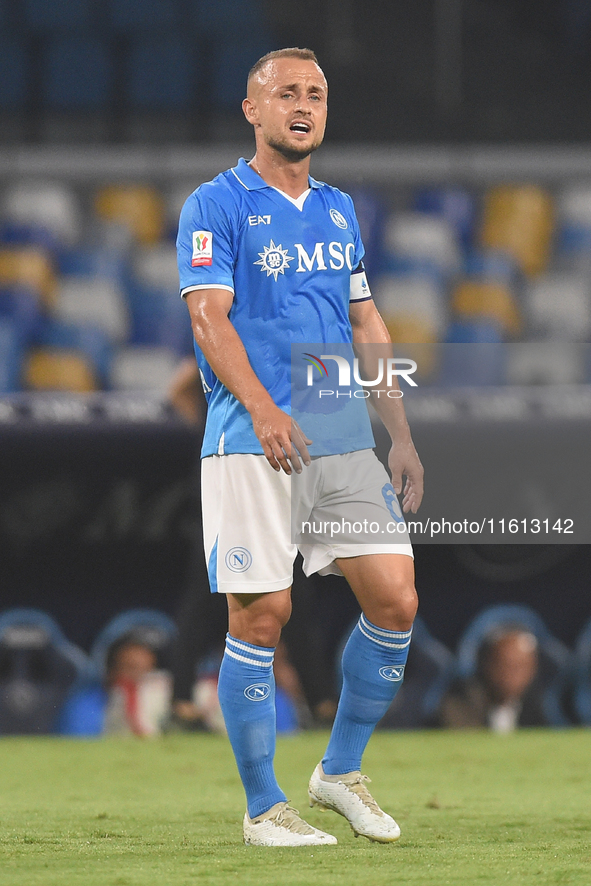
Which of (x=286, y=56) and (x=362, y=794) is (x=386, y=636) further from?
(x=286, y=56)

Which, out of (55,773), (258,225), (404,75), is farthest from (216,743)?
(404,75)

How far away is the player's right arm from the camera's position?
9.90 feet

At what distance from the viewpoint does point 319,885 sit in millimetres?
2506

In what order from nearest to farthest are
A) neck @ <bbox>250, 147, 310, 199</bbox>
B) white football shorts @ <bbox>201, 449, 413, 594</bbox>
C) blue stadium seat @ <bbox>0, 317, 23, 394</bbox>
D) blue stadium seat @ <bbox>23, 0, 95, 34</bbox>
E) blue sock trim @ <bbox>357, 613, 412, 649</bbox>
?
white football shorts @ <bbox>201, 449, 413, 594</bbox> → blue sock trim @ <bbox>357, 613, 412, 649</bbox> → neck @ <bbox>250, 147, 310, 199</bbox> → blue stadium seat @ <bbox>0, 317, 23, 394</bbox> → blue stadium seat @ <bbox>23, 0, 95, 34</bbox>

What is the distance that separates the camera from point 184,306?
25.7 feet

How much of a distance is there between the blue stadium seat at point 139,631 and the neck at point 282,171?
12.2 ft

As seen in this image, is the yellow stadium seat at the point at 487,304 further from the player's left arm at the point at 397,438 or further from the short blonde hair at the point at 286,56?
the short blonde hair at the point at 286,56

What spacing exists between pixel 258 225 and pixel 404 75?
6.95 meters

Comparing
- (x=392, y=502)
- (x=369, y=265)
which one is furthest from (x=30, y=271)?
(x=392, y=502)

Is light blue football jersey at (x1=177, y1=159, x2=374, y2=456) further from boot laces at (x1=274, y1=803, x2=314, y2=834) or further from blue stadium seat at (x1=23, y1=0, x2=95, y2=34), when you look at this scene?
blue stadium seat at (x1=23, y1=0, x2=95, y2=34)

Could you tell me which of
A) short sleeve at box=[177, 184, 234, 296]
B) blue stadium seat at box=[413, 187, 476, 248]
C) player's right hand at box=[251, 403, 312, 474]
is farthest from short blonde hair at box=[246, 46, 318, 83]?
blue stadium seat at box=[413, 187, 476, 248]

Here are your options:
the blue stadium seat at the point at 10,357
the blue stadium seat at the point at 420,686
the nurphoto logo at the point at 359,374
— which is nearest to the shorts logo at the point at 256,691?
the nurphoto logo at the point at 359,374

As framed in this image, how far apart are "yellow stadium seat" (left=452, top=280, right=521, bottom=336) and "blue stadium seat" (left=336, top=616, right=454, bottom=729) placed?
2323 mm

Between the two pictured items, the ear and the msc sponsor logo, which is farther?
the ear
